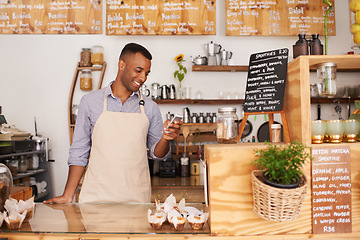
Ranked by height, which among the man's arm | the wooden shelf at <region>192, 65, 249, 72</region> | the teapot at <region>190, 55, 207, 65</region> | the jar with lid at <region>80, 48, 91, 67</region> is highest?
the jar with lid at <region>80, 48, 91, 67</region>

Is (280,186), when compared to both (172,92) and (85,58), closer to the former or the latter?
(172,92)

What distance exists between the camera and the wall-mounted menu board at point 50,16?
4.11 metres

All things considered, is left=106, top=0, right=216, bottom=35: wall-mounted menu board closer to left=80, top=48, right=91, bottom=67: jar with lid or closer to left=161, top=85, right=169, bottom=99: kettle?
left=80, top=48, right=91, bottom=67: jar with lid

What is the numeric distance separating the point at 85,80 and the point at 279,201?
11.3 ft

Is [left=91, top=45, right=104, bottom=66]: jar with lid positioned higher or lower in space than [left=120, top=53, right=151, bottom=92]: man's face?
higher

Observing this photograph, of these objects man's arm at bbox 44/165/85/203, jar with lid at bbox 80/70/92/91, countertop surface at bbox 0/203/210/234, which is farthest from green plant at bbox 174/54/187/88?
countertop surface at bbox 0/203/210/234

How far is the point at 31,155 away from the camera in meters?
3.93

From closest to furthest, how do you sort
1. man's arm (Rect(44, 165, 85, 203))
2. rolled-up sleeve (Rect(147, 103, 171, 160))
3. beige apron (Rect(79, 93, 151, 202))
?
man's arm (Rect(44, 165, 85, 203)) < beige apron (Rect(79, 93, 151, 202)) < rolled-up sleeve (Rect(147, 103, 171, 160))

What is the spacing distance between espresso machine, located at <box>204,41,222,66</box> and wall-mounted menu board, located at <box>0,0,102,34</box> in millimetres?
1405

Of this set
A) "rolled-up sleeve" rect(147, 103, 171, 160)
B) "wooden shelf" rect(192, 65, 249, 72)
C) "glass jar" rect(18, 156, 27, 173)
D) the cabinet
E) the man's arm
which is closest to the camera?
Result: the man's arm

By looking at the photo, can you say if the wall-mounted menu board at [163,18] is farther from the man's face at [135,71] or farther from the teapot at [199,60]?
the man's face at [135,71]

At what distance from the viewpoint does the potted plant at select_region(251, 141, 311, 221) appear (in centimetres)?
108

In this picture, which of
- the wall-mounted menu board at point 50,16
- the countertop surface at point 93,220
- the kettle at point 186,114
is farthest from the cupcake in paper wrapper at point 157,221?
the wall-mounted menu board at point 50,16

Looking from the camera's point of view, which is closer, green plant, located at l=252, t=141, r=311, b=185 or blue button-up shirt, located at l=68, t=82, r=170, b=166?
green plant, located at l=252, t=141, r=311, b=185
